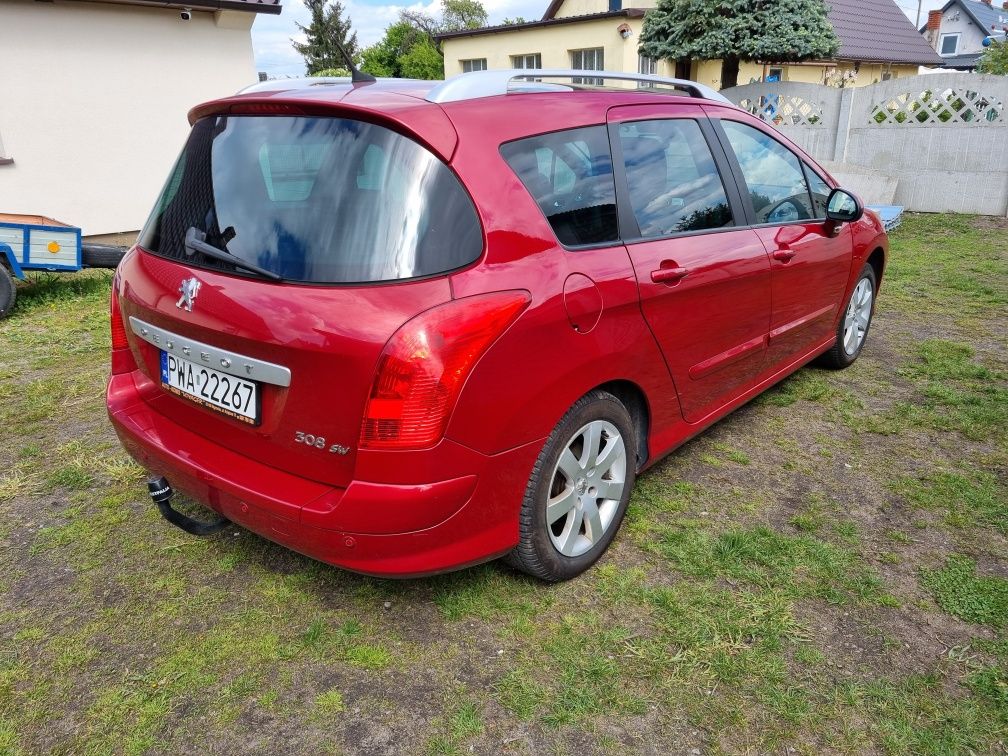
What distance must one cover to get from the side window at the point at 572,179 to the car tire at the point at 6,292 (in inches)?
231

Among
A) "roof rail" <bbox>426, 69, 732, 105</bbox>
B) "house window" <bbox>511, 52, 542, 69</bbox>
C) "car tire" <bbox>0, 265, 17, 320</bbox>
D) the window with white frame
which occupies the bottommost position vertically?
"car tire" <bbox>0, 265, 17, 320</bbox>

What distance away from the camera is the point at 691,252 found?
9.78 ft

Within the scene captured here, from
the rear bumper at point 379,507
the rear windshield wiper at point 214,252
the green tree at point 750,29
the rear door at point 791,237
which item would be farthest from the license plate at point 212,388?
the green tree at point 750,29

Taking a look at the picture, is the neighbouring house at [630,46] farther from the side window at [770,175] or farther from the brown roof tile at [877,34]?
the side window at [770,175]

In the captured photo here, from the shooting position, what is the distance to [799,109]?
41.8 feet

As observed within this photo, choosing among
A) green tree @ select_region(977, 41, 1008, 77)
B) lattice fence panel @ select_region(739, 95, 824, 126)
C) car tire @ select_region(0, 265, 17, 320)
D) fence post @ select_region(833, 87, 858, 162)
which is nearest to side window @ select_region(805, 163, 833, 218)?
car tire @ select_region(0, 265, 17, 320)

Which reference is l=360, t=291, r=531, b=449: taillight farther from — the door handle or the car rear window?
the door handle

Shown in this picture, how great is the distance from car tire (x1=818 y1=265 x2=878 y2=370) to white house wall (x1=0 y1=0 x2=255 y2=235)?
8.43m

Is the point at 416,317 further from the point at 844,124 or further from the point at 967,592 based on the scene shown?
the point at 844,124

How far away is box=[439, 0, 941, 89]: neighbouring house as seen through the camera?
2306cm

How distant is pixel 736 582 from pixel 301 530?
158 cm

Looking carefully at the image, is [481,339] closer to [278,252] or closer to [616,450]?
[278,252]

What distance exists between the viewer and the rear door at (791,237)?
3.53 meters

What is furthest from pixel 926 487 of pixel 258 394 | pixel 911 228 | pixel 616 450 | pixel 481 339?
pixel 911 228
